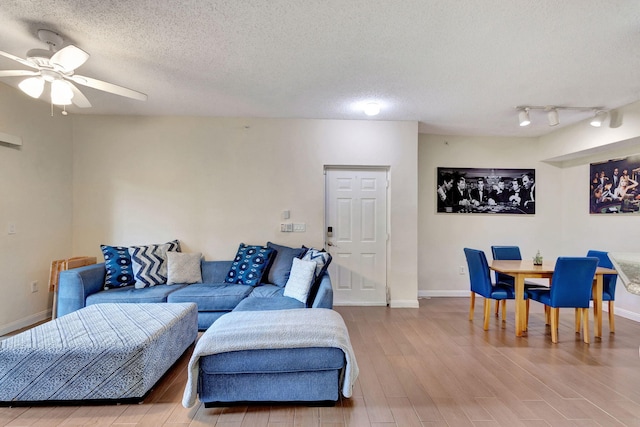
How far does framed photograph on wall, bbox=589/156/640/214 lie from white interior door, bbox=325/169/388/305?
9.62ft

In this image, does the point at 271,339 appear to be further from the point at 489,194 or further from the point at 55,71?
the point at 489,194

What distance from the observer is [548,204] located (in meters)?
4.96

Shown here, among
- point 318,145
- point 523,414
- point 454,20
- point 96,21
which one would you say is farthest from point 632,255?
point 318,145

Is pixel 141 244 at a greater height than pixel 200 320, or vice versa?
pixel 141 244

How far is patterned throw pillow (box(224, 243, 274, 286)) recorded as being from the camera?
3580 mm

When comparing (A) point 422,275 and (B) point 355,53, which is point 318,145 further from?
(A) point 422,275

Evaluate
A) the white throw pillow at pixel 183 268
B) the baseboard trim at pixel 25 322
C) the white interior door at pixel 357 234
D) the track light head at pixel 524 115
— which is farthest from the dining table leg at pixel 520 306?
the baseboard trim at pixel 25 322

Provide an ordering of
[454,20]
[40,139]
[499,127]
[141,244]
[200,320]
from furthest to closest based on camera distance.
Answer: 1. [499,127]
2. [141,244]
3. [40,139]
4. [200,320]
5. [454,20]

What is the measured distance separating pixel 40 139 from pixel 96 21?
2270 mm

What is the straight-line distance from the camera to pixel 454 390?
7.18ft

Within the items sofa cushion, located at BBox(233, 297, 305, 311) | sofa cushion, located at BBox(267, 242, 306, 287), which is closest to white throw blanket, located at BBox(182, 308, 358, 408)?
sofa cushion, located at BBox(233, 297, 305, 311)

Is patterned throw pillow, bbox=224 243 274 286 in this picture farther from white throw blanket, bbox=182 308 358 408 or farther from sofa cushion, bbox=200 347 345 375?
sofa cushion, bbox=200 347 345 375

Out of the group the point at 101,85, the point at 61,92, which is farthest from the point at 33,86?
the point at 101,85

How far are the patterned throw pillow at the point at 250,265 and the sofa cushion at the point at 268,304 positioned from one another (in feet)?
1.81
